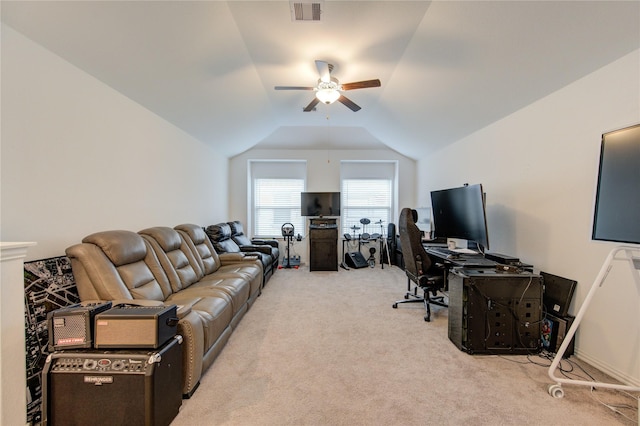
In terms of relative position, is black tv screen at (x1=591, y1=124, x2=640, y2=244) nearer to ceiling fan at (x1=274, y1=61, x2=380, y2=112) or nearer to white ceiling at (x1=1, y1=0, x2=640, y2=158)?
white ceiling at (x1=1, y1=0, x2=640, y2=158)

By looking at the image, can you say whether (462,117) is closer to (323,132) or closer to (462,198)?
(462,198)

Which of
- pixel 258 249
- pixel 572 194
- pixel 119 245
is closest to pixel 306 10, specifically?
pixel 119 245


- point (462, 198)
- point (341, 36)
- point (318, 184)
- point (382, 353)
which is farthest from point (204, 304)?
point (318, 184)

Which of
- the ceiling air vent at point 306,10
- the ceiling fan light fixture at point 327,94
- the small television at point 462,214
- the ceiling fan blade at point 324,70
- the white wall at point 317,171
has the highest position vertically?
the ceiling air vent at point 306,10

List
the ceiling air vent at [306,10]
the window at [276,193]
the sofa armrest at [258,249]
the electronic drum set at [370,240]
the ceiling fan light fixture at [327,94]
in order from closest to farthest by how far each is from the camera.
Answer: the ceiling air vent at [306,10], the ceiling fan light fixture at [327,94], the sofa armrest at [258,249], the electronic drum set at [370,240], the window at [276,193]

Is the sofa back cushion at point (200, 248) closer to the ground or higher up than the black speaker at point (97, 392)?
higher up

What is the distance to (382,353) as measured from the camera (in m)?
2.36

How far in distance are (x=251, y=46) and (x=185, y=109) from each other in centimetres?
118

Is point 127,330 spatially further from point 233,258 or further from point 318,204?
point 318,204

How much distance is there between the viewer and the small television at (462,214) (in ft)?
9.63

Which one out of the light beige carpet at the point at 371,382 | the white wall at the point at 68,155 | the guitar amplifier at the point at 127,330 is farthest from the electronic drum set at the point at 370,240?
the guitar amplifier at the point at 127,330

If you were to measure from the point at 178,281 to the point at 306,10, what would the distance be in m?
2.80

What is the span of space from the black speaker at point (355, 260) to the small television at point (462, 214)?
2373 mm

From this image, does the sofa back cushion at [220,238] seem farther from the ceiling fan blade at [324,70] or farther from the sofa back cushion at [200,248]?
the ceiling fan blade at [324,70]
